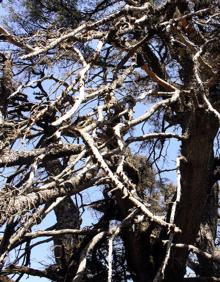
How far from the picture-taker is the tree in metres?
2.98

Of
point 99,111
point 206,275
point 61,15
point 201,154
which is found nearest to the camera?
point 99,111

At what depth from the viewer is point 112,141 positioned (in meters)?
3.35

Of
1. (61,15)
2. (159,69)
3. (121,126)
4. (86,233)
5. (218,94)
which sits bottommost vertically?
(86,233)

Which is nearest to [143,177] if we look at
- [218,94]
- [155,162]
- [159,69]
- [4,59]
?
[155,162]

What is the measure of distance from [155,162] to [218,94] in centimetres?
138

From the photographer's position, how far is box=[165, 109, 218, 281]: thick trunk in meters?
3.88

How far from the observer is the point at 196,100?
366cm

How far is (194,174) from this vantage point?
13.0ft

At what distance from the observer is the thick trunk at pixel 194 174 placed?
3.88 metres

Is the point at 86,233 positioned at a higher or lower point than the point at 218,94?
lower

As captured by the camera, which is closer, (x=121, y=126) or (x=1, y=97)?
(x=121, y=126)

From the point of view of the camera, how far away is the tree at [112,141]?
117 inches

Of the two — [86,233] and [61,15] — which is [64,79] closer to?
[86,233]

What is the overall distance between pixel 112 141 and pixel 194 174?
87cm
